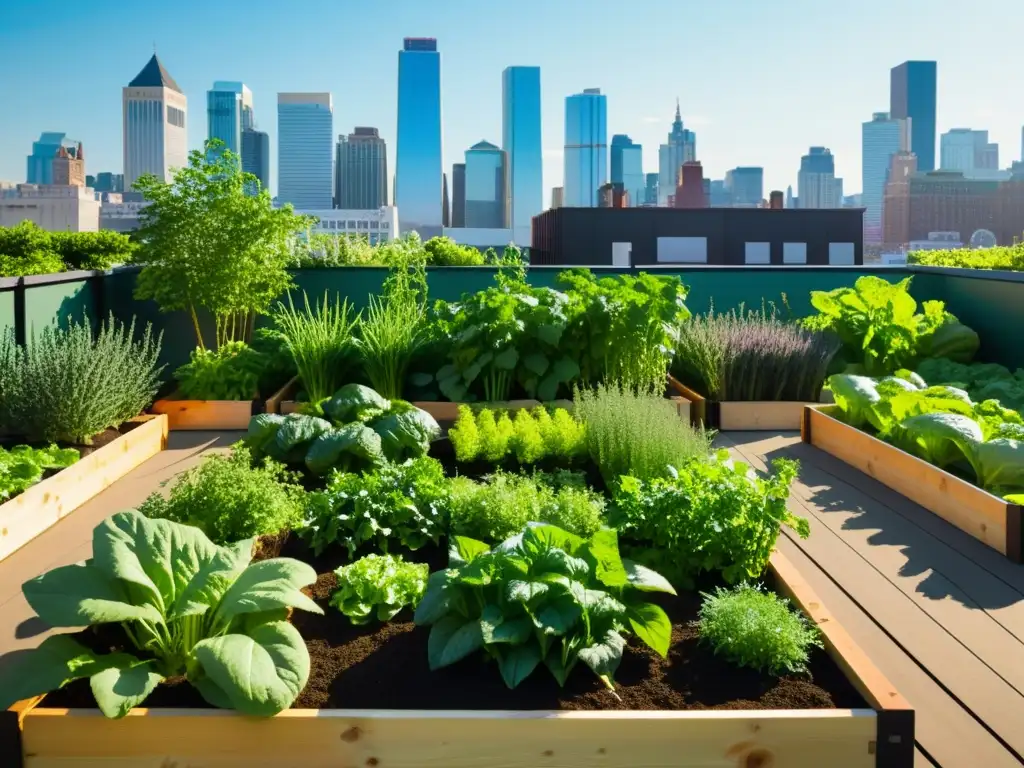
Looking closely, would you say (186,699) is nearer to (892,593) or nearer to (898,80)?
(892,593)

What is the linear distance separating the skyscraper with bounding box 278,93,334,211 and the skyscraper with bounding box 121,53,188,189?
1872 cm

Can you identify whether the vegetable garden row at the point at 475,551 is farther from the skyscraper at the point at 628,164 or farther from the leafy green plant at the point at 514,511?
the skyscraper at the point at 628,164

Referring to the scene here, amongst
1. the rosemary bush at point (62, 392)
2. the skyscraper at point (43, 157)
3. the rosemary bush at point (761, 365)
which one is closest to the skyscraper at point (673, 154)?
the skyscraper at point (43, 157)

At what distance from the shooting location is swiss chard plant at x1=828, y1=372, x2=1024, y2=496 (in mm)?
3740

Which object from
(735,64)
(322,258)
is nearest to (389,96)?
(735,64)

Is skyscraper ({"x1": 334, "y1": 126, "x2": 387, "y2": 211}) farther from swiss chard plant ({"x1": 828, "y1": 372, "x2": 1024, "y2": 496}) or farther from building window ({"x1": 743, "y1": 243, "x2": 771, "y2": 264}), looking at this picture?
swiss chard plant ({"x1": 828, "y1": 372, "x2": 1024, "y2": 496})

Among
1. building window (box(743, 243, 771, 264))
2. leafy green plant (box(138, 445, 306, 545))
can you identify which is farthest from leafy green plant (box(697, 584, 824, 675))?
building window (box(743, 243, 771, 264))

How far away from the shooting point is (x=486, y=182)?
132 m

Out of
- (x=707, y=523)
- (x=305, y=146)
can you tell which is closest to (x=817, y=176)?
(x=305, y=146)

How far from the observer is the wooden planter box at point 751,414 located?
5.88 metres

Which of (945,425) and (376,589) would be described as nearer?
(376,589)

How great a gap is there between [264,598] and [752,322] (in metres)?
4.91

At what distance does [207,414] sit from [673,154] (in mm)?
146722

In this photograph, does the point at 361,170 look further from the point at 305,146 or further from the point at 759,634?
the point at 759,634
